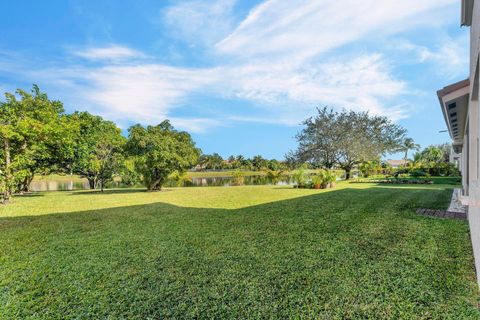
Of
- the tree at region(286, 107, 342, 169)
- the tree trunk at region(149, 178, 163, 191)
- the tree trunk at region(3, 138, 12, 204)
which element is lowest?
the tree trunk at region(149, 178, 163, 191)

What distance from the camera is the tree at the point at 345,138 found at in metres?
25.1

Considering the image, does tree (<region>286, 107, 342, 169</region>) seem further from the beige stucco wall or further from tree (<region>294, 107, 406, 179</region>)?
the beige stucco wall

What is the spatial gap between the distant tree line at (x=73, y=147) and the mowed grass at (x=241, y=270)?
19.2 ft

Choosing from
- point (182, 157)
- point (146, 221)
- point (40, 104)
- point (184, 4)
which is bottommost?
point (146, 221)

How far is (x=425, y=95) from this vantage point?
1412 cm

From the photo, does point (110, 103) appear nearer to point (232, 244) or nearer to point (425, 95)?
point (232, 244)

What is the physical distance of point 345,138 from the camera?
25.0 metres

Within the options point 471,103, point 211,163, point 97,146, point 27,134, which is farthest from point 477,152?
point 211,163

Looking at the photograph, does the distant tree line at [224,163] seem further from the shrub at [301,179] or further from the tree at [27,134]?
the tree at [27,134]

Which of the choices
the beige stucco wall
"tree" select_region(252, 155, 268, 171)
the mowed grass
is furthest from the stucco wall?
"tree" select_region(252, 155, 268, 171)

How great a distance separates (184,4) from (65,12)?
502 centimetres

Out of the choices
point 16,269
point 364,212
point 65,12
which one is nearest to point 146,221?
point 16,269

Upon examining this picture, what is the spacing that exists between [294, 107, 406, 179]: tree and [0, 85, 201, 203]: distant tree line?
46.9 feet

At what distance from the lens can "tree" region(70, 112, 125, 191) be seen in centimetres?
1466
